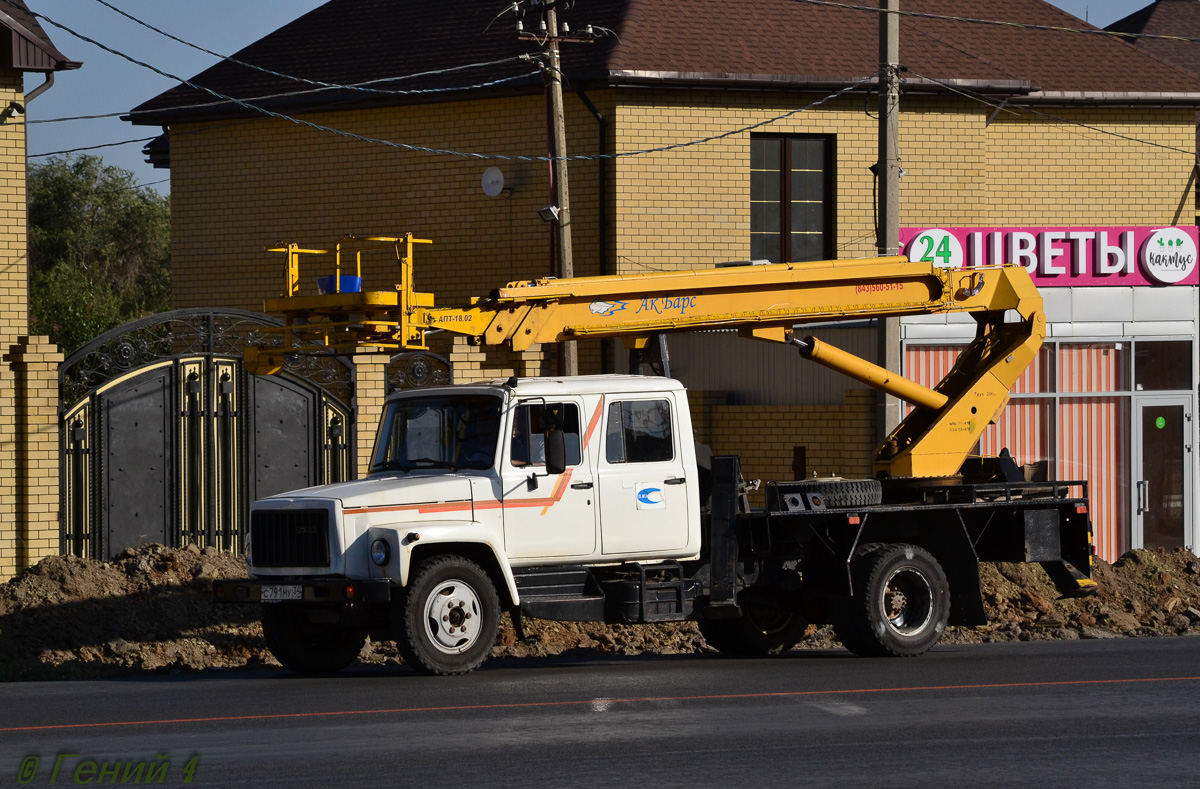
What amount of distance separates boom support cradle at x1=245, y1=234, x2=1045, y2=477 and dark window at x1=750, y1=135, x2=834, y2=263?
8294 millimetres

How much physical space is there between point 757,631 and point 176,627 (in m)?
5.54

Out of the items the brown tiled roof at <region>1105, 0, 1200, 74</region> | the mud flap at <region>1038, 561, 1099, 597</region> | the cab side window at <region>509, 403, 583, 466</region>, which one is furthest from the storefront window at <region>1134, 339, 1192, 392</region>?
the cab side window at <region>509, 403, 583, 466</region>

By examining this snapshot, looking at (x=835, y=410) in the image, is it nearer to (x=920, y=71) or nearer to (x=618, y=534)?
(x=920, y=71)

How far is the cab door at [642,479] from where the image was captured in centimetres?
1234

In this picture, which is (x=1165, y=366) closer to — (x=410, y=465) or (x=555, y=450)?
(x=555, y=450)

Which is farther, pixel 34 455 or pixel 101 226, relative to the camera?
pixel 101 226

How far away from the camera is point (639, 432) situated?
12.6m

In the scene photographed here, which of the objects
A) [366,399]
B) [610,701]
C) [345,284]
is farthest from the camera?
[366,399]

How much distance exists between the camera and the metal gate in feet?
51.4

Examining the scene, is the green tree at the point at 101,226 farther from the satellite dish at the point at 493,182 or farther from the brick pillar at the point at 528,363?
the brick pillar at the point at 528,363

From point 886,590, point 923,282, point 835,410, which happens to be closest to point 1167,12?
point 835,410

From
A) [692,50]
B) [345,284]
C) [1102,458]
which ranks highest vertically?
[692,50]

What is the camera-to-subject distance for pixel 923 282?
46.8 ft

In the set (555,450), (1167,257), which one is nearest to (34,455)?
(555,450)
